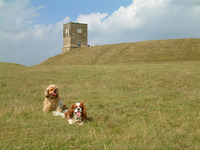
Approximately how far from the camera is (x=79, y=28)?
8481cm

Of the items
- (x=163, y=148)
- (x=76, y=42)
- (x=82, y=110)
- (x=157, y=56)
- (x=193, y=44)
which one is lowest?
(x=163, y=148)

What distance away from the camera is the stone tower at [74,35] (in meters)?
83.1

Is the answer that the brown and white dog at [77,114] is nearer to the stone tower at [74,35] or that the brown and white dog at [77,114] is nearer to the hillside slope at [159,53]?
the hillside slope at [159,53]

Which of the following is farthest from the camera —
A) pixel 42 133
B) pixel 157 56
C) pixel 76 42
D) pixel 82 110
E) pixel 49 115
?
pixel 76 42

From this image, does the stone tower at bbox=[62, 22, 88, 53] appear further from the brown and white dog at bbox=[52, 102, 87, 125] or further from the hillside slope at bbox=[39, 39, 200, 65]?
the brown and white dog at bbox=[52, 102, 87, 125]

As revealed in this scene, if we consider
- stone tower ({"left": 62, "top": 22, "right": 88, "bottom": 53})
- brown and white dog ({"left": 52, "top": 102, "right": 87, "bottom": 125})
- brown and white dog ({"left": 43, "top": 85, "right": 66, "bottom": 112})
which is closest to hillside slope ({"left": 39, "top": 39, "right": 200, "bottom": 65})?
stone tower ({"left": 62, "top": 22, "right": 88, "bottom": 53})

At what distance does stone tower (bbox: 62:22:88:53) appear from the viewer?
8312 cm

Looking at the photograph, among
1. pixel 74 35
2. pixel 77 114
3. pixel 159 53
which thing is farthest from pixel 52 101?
pixel 74 35

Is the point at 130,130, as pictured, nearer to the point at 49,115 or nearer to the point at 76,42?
the point at 49,115

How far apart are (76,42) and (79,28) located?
5842 mm

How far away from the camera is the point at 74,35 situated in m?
83.8

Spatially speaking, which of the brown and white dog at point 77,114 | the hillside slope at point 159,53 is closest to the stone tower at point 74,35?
the hillside slope at point 159,53

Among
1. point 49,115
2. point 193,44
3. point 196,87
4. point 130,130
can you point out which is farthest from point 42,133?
point 193,44

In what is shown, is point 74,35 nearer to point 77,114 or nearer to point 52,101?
point 52,101
